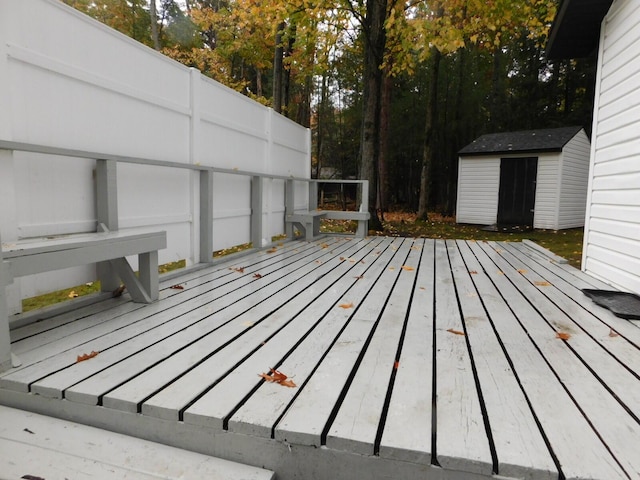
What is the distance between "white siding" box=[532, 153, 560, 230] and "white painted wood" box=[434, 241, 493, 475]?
10.3 metres

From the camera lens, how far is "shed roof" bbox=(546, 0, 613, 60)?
346 cm

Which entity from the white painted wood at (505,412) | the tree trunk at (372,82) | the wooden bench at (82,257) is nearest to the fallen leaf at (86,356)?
the wooden bench at (82,257)

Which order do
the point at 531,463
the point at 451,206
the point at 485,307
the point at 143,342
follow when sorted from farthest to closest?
the point at 451,206
the point at 485,307
the point at 143,342
the point at 531,463

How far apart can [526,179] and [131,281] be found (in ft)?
37.6

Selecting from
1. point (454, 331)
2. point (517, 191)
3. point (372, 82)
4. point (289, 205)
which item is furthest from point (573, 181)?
point (454, 331)

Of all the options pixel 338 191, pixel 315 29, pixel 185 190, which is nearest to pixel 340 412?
pixel 185 190

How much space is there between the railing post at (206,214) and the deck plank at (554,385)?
2.33 meters

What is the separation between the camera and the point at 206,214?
3492 millimetres

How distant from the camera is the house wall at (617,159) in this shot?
290 cm

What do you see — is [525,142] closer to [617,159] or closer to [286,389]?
[617,159]

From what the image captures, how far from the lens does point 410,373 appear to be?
1.47 metres

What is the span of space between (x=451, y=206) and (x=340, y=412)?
16.5 meters

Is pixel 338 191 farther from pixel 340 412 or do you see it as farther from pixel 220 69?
pixel 340 412

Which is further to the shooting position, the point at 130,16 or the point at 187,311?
the point at 130,16
